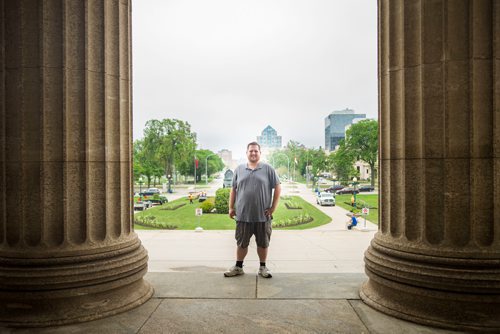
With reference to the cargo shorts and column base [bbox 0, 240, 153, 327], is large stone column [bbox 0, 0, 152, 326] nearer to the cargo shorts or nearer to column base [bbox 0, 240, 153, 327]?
column base [bbox 0, 240, 153, 327]

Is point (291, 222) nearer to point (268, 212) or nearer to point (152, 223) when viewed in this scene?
point (152, 223)

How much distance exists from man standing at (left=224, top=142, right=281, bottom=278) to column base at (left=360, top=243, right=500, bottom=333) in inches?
67.9

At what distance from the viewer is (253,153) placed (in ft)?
18.4

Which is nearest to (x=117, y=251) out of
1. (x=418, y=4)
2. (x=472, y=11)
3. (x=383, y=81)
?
(x=383, y=81)

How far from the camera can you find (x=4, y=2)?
451 centimetres

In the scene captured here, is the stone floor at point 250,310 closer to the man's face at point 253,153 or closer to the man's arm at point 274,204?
the man's arm at point 274,204

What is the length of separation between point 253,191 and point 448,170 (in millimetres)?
2547

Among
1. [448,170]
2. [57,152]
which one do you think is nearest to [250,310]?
[448,170]

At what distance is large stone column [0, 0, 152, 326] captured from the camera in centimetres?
436

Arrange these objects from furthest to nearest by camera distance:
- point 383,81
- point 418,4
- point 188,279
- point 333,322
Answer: point 188,279 → point 383,81 → point 418,4 → point 333,322

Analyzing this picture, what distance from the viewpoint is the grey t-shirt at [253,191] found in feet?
18.0

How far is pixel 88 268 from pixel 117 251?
1.26 feet

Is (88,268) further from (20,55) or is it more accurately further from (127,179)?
(20,55)

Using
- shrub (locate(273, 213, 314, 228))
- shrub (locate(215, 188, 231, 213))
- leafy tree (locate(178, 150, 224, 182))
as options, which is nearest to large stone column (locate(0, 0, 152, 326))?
shrub (locate(273, 213, 314, 228))
